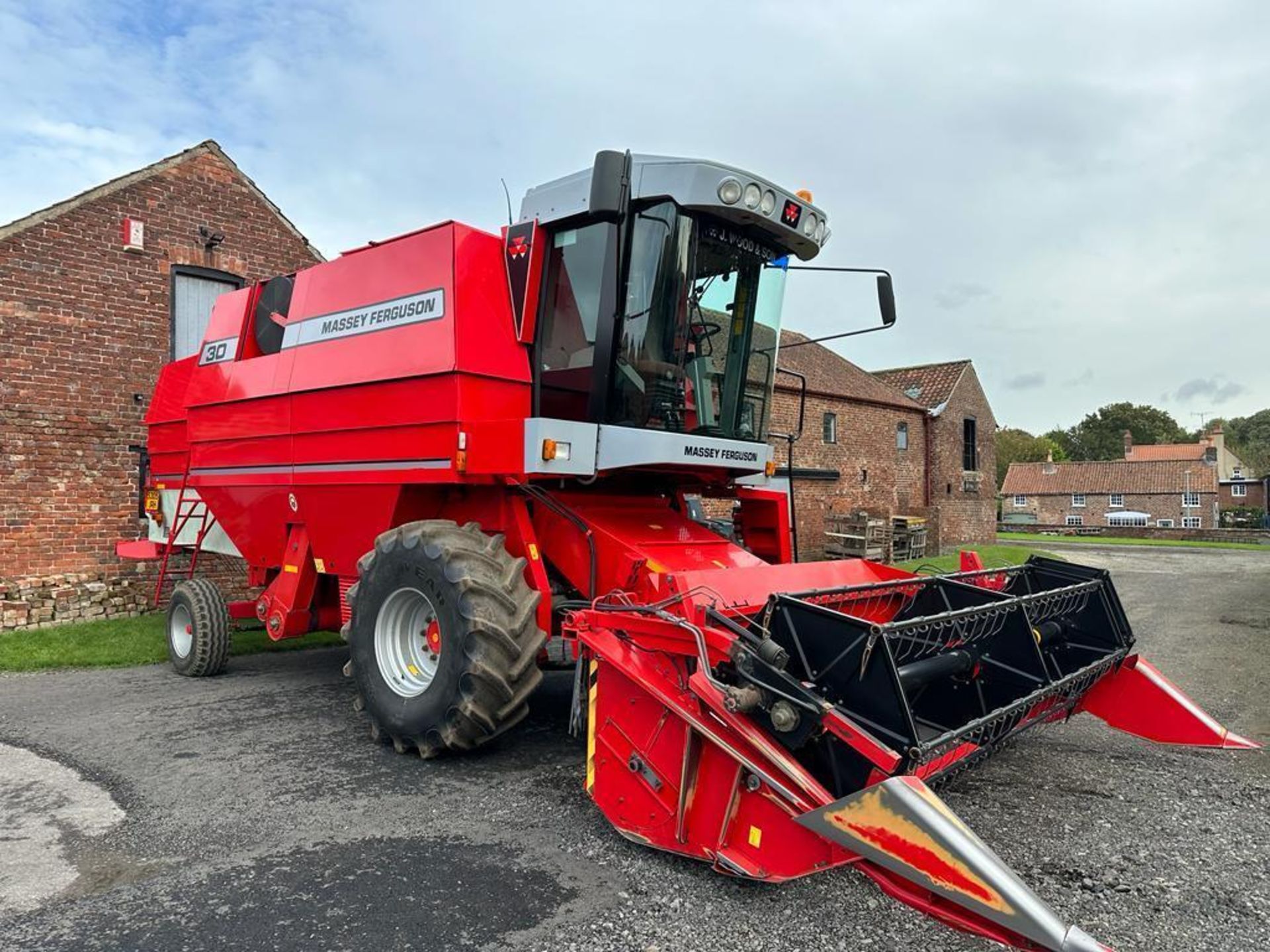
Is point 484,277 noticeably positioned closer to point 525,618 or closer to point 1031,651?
point 525,618

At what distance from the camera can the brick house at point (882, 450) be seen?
2061 centimetres

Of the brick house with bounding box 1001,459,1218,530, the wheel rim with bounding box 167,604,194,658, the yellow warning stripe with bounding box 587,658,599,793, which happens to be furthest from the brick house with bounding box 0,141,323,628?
the brick house with bounding box 1001,459,1218,530

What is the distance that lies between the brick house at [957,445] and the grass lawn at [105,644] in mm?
20337

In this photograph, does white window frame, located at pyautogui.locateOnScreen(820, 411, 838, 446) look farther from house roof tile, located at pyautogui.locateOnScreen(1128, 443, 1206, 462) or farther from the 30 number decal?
house roof tile, located at pyautogui.locateOnScreen(1128, 443, 1206, 462)

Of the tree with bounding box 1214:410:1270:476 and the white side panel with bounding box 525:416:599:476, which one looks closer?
the white side panel with bounding box 525:416:599:476

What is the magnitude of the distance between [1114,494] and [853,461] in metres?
48.5

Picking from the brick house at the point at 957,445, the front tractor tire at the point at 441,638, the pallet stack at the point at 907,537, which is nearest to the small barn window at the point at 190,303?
the front tractor tire at the point at 441,638

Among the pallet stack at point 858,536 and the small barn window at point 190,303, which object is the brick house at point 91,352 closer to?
the small barn window at point 190,303

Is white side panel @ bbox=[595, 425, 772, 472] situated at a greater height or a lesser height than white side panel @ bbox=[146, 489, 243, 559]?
greater

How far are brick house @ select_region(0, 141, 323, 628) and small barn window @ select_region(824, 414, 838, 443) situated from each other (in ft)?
48.7

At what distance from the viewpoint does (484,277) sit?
5.01 metres

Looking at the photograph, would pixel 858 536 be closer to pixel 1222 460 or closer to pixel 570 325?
pixel 570 325

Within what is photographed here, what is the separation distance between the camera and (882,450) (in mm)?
23781

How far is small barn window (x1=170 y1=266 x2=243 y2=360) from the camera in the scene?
34.3ft
